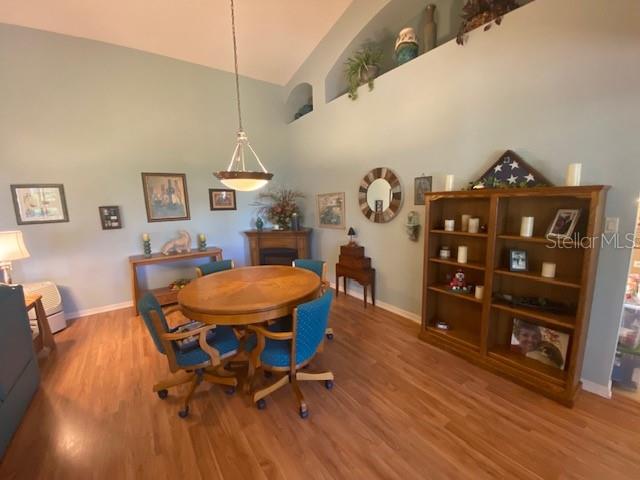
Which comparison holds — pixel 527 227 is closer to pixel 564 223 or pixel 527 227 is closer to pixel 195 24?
pixel 564 223

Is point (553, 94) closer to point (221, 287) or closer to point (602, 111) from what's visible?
point (602, 111)

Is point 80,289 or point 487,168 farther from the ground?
point 487,168

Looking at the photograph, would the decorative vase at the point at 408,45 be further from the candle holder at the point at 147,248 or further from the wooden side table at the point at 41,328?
the wooden side table at the point at 41,328

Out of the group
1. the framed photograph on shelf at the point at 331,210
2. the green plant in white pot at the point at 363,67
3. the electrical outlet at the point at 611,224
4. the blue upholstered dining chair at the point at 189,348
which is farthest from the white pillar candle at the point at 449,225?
the blue upholstered dining chair at the point at 189,348

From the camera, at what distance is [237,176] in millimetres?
2150

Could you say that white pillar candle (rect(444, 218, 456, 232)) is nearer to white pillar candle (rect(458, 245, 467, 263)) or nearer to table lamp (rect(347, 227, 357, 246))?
white pillar candle (rect(458, 245, 467, 263))

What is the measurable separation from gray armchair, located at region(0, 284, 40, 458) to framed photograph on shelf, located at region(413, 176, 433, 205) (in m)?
3.83

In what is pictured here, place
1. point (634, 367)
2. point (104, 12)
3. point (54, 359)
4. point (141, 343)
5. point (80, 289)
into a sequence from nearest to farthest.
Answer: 1. point (634, 367)
2. point (54, 359)
3. point (141, 343)
4. point (104, 12)
5. point (80, 289)

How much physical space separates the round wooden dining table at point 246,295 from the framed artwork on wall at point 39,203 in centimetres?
261

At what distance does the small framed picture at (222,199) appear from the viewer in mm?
4617

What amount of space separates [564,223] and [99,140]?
5378 mm

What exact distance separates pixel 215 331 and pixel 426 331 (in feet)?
7.15

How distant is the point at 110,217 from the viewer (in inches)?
150

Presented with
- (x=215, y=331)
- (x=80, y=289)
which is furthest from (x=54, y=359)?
(x=215, y=331)
